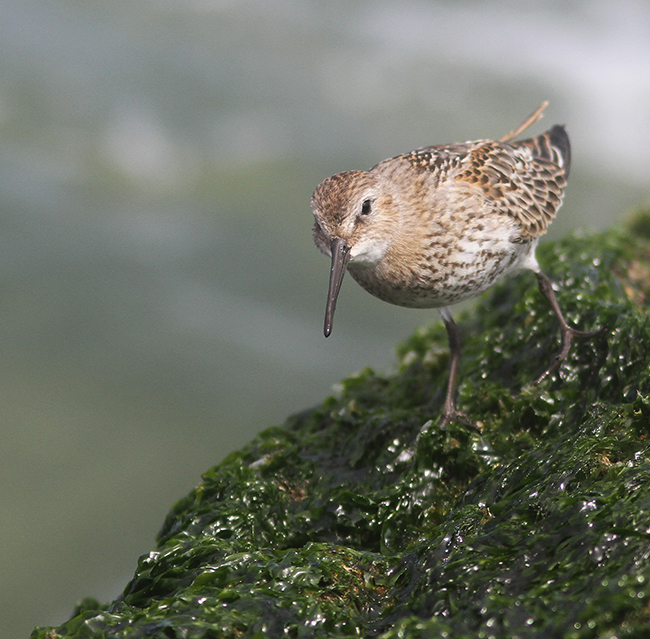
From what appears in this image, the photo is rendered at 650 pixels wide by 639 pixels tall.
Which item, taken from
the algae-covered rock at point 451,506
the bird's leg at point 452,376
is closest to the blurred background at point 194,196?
the algae-covered rock at point 451,506

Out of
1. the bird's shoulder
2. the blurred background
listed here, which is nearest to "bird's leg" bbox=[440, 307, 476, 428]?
the bird's shoulder

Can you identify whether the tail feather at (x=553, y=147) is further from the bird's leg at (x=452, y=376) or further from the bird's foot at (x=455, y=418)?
the bird's foot at (x=455, y=418)

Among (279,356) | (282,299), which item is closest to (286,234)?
(282,299)

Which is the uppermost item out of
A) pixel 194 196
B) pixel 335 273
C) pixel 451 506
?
pixel 194 196

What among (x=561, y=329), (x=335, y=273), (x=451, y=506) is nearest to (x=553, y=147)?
(x=561, y=329)

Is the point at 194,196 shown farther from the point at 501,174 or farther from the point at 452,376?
the point at 452,376

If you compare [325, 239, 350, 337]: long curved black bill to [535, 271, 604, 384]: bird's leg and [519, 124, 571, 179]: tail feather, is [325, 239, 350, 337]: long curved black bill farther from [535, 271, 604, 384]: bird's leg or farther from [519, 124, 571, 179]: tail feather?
[519, 124, 571, 179]: tail feather
